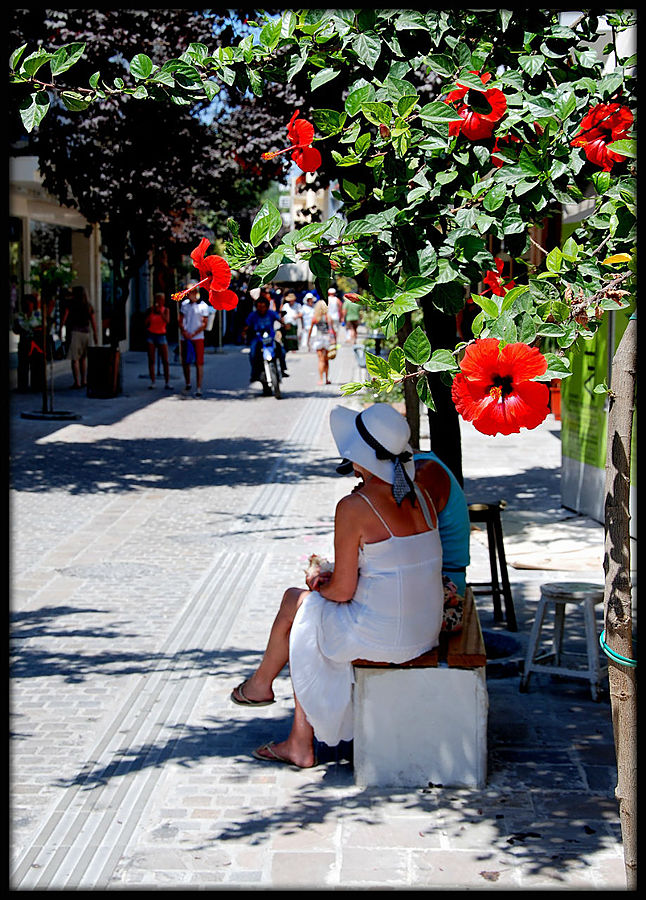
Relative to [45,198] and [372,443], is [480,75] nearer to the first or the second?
[372,443]

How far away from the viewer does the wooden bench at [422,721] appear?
4.79 metres

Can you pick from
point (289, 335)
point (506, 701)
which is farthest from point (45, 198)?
point (506, 701)

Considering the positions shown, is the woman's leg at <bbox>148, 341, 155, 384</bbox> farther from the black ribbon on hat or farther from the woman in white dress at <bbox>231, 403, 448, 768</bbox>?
the black ribbon on hat

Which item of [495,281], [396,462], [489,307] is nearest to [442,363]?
[489,307]

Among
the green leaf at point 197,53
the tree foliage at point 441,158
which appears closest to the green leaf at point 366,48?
the tree foliage at point 441,158

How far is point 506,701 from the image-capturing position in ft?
19.4

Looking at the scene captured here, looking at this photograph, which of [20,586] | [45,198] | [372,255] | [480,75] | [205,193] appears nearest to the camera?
[372,255]

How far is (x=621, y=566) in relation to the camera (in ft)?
8.28

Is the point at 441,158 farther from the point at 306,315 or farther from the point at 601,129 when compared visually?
the point at 306,315

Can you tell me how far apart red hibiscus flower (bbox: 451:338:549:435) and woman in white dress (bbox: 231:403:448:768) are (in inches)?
88.6

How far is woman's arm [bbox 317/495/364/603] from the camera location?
4.81 meters

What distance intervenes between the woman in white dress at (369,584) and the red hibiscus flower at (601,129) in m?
1.47

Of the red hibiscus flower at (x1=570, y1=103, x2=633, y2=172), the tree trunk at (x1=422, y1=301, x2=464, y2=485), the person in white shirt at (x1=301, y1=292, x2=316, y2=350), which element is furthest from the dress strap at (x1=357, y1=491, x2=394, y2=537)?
the person in white shirt at (x1=301, y1=292, x2=316, y2=350)

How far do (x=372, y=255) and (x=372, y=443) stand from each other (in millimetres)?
1721
